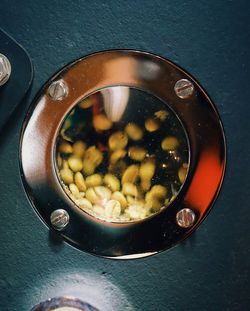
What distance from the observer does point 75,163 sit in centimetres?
103

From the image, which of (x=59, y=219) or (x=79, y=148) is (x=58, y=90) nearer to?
(x=79, y=148)

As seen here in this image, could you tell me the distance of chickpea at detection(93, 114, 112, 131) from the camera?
1015mm

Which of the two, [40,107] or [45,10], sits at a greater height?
[45,10]

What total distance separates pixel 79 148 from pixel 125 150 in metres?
0.10

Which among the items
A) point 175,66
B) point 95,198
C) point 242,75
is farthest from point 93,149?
point 242,75

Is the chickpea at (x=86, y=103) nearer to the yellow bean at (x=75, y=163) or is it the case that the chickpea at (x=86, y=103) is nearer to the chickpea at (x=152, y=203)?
the yellow bean at (x=75, y=163)

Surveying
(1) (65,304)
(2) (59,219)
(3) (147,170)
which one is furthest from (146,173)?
(1) (65,304)

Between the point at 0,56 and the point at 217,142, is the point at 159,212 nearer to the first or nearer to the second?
the point at 217,142

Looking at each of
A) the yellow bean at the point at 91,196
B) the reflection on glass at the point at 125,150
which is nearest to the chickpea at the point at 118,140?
the reflection on glass at the point at 125,150

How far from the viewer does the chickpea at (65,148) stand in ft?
3.37

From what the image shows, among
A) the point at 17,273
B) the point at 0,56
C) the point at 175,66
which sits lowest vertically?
the point at 17,273

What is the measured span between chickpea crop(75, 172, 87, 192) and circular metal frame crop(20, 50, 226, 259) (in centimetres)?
4

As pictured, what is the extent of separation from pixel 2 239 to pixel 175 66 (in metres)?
0.52

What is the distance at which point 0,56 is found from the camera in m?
1.02
